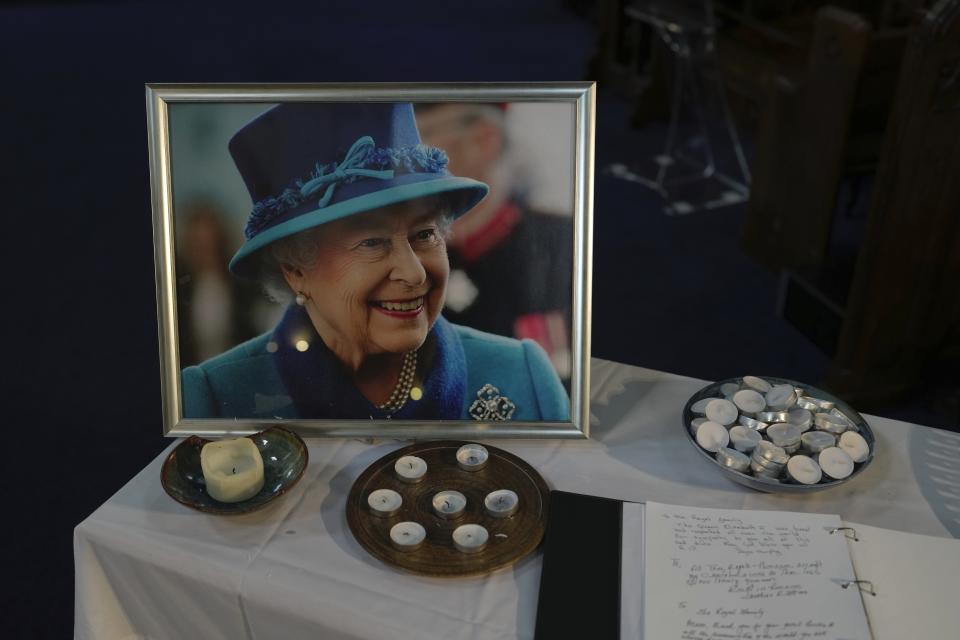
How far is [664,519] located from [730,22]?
11.2ft

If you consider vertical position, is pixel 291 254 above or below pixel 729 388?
above

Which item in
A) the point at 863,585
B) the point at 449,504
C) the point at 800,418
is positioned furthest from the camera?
the point at 800,418

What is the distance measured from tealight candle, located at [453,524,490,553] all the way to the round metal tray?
30 cm

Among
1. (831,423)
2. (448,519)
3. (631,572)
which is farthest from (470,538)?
(831,423)

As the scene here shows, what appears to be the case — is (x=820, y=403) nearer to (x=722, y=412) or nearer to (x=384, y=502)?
(x=722, y=412)

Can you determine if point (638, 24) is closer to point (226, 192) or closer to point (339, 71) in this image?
point (339, 71)

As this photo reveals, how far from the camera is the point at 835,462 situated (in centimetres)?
120

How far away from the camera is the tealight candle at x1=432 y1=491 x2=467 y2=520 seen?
1146 millimetres

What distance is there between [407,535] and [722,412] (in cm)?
45

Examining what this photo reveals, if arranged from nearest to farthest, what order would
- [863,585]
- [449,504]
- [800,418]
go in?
[863,585] < [449,504] < [800,418]

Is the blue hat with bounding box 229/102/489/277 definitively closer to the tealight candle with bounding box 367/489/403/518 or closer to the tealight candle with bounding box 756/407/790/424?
the tealight candle with bounding box 367/489/403/518

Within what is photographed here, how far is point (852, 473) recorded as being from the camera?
118cm

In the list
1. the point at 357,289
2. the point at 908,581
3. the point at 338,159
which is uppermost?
the point at 338,159

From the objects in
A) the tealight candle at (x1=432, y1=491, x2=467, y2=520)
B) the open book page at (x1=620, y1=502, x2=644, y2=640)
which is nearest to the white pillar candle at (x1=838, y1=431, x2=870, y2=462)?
the open book page at (x1=620, y1=502, x2=644, y2=640)
